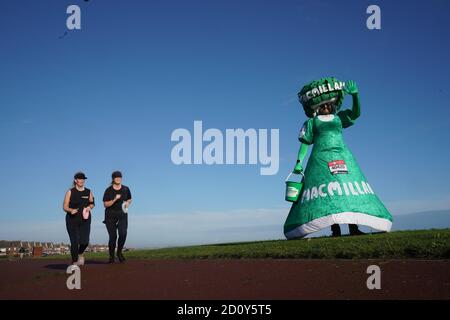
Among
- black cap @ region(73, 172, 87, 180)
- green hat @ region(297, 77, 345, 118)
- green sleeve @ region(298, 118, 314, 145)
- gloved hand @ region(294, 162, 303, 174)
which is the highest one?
green hat @ region(297, 77, 345, 118)

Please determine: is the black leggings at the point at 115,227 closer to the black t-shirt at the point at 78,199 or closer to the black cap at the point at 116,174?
the black cap at the point at 116,174

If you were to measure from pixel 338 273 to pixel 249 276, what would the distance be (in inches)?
49.3

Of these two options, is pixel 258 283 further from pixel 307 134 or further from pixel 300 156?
pixel 307 134

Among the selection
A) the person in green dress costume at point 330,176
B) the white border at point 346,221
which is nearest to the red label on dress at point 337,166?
the person in green dress costume at point 330,176

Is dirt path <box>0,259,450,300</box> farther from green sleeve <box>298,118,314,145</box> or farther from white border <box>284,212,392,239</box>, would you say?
green sleeve <box>298,118,314,145</box>

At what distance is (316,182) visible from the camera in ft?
45.5

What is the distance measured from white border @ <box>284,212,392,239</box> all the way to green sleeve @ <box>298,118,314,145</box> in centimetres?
305

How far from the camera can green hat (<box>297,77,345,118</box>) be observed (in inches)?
581

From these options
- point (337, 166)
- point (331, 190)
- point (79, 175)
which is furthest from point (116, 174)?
point (337, 166)

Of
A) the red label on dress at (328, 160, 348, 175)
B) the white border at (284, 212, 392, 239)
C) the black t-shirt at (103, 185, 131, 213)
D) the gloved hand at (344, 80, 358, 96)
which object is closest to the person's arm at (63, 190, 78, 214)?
the black t-shirt at (103, 185, 131, 213)

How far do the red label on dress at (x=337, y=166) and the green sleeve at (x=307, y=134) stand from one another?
4.34ft

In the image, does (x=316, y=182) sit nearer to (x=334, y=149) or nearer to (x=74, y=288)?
(x=334, y=149)
